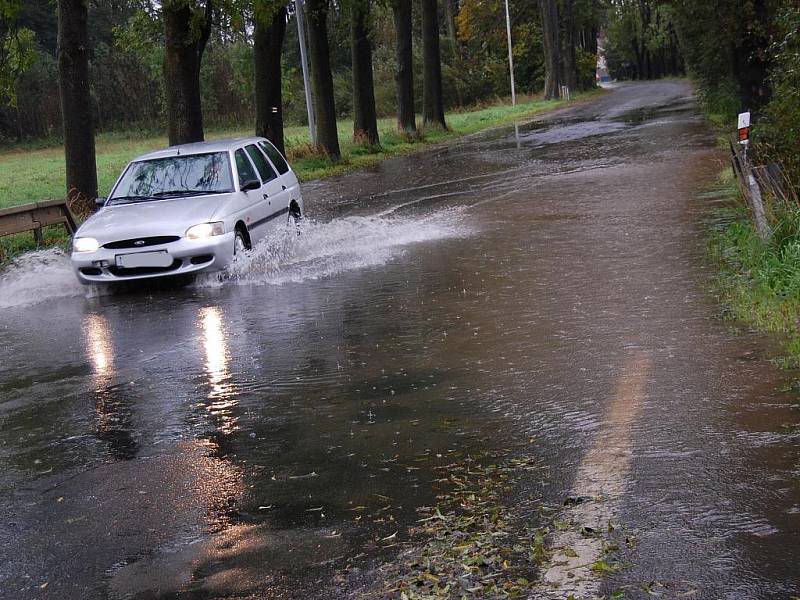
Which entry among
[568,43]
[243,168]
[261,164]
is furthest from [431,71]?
[568,43]

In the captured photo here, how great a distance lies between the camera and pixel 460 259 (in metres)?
13.2

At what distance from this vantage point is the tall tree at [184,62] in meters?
21.7

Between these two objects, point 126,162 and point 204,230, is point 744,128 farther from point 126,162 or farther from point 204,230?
point 126,162

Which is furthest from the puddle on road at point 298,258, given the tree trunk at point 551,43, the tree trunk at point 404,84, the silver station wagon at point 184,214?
the tree trunk at point 551,43

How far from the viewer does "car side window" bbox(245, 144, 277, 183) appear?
1489 centimetres

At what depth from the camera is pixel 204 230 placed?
12.7 meters

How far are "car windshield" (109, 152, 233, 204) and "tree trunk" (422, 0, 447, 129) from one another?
29162mm

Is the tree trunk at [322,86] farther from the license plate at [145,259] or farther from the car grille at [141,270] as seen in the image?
the license plate at [145,259]

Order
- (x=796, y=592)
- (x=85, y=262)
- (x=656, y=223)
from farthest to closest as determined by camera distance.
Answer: (x=656, y=223) < (x=85, y=262) < (x=796, y=592)

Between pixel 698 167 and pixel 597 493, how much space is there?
16551 millimetres

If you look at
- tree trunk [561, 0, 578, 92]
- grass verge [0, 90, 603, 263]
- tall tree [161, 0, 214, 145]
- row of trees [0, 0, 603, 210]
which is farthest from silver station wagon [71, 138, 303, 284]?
tree trunk [561, 0, 578, 92]

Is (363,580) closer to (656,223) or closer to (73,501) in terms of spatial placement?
(73,501)

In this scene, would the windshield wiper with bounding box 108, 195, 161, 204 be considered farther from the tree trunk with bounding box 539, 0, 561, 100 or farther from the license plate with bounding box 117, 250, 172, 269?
the tree trunk with bounding box 539, 0, 561, 100

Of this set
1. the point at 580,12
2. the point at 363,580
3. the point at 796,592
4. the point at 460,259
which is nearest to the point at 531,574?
the point at 363,580
